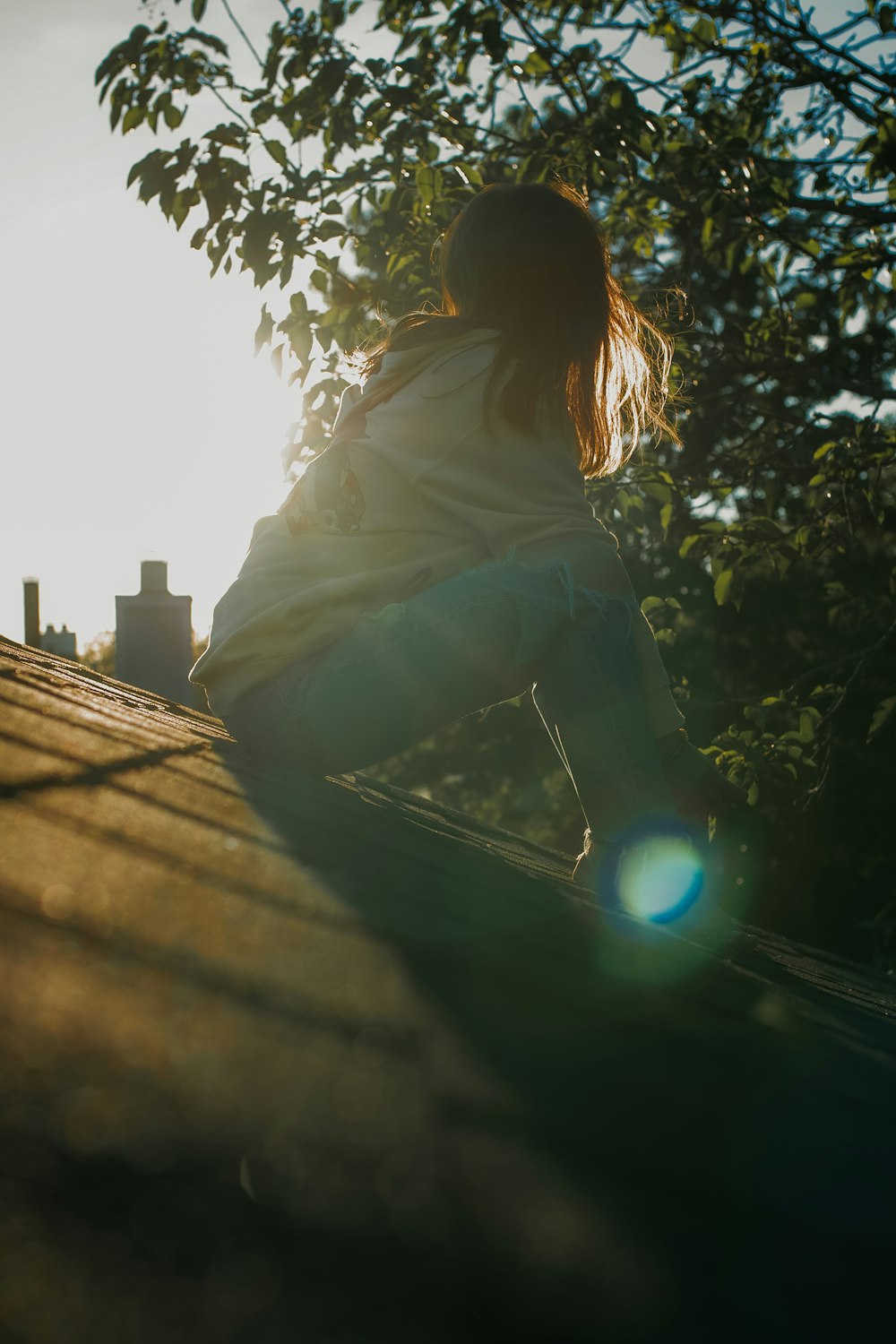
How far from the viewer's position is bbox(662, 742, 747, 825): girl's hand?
248cm

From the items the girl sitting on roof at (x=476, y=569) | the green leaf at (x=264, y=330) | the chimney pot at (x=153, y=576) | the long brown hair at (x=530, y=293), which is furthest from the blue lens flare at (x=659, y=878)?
the chimney pot at (x=153, y=576)

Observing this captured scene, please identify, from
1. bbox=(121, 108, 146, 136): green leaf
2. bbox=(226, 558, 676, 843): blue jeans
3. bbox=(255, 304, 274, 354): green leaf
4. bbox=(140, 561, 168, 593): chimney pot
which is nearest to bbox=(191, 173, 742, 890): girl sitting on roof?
bbox=(226, 558, 676, 843): blue jeans

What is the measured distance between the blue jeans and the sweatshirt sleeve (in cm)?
12

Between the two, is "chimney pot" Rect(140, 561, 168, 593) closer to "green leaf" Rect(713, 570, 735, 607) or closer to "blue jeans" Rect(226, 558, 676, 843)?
"green leaf" Rect(713, 570, 735, 607)

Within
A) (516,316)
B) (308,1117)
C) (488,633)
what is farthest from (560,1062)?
(516,316)

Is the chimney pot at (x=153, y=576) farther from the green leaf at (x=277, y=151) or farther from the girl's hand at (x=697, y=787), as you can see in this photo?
the girl's hand at (x=697, y=787)

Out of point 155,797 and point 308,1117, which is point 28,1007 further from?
point 155,797

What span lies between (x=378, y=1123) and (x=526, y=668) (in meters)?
1.49

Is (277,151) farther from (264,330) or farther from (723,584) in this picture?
(723,584)

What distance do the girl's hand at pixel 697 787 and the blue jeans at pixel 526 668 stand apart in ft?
1.08

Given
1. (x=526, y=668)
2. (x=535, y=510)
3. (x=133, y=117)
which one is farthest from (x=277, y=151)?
(x=526, y=668)

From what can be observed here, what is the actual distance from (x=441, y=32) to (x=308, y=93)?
1.91 ft

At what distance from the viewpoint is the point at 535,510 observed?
238 centimetres

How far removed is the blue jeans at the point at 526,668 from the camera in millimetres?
2105
